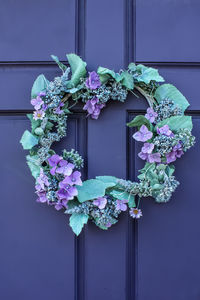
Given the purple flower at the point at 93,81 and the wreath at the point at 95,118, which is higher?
the purple flower at the point at 93,81

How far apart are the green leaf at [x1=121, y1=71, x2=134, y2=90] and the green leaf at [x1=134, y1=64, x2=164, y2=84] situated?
2 cm

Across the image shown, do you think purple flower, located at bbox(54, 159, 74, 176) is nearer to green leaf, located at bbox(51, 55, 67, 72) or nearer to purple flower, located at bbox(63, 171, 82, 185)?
purple flower, located at bbox(63, 171, 82, 185)

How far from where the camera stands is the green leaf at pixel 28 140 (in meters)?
1.11

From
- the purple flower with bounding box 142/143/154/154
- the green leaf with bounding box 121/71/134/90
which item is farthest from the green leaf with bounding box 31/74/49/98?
the purple flower with bounding box 142/143/154/154

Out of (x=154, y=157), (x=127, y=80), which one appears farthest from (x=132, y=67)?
(x=154, y=157)

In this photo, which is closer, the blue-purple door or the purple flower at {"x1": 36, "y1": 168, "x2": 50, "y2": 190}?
the purple flower at {"x1": 36, "y1": 168, "x2": 50, "y2": 190}

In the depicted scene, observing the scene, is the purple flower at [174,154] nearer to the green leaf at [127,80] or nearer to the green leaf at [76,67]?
the green leaf at [127,80]

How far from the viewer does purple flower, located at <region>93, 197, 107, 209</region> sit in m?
1.11

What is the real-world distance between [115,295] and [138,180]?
1.08ft

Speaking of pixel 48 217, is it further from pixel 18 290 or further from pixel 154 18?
pixel 154 18

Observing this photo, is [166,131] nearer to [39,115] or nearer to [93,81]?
[93,81]

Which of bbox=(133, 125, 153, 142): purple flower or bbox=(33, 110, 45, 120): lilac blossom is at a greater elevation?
bbox=(33, 110, 45, 120): lilac blossom

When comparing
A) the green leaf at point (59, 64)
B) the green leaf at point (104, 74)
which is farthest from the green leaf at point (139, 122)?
the green leaf at point (59, 64)

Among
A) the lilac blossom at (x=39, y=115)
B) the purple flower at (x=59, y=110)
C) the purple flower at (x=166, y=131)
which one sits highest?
the purple flower at (x=59, y=110)
